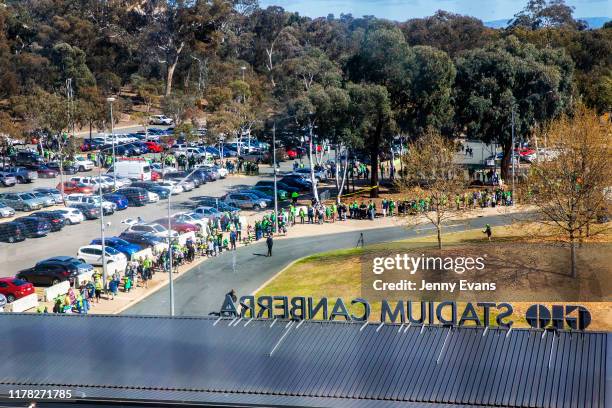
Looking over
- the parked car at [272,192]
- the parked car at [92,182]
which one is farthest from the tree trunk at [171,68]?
the parked car at [272,192]

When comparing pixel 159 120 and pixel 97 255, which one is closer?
pixel 97 255

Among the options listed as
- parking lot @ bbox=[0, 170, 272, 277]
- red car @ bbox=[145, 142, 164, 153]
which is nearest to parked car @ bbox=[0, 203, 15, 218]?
parking lot @ bbox=[0, 170, 272, 277]

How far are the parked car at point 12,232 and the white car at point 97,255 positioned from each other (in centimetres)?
514

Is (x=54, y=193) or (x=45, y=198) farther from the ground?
(x=54, y=193)

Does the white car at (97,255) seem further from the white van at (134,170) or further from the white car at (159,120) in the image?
the white car at (159,120)

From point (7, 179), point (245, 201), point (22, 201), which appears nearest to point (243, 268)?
point (245, 201)

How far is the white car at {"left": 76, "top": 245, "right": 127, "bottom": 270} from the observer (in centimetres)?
4378

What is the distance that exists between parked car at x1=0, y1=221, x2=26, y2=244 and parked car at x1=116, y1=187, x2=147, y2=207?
10.4 meters

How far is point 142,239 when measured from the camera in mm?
47375

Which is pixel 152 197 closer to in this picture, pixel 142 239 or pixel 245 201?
pixel 245 201

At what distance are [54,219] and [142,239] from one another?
6697 mm

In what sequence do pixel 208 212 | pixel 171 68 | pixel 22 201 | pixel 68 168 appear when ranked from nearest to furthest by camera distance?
pixel 208 212 < pixel 22 201 < pixel 68 168 < pixel 171 68

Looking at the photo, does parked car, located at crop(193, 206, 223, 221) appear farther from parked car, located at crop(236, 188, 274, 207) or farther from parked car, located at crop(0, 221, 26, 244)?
parked car, located at crop(0, 221, 26, 244)

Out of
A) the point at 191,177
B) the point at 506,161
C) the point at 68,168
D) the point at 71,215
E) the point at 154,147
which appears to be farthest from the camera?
the point at 154,147
